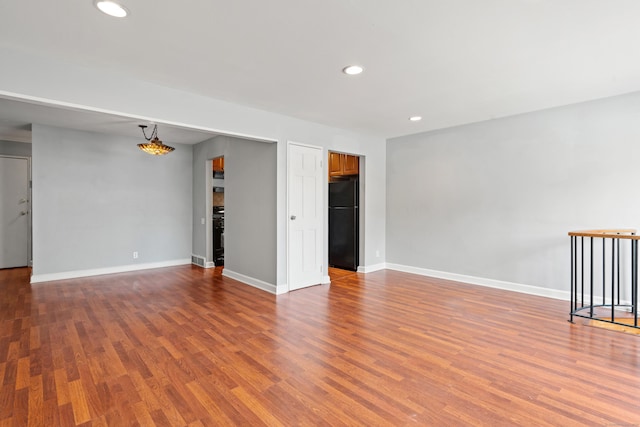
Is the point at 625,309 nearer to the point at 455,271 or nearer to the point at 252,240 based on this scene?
the point at 455,271

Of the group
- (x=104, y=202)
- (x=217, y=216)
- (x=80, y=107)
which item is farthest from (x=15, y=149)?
(x=80, y=107)

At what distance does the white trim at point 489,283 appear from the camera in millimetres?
3988

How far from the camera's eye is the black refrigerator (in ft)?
18.6

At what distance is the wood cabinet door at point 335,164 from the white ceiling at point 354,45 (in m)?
2.47

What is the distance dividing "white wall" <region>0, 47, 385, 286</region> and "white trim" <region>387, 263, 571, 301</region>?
0.64 metres

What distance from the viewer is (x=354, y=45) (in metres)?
2.38

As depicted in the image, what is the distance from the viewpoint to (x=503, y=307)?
12.0ft

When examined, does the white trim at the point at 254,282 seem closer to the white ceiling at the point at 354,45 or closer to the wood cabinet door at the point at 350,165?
the white ceiling at the point at 354,45

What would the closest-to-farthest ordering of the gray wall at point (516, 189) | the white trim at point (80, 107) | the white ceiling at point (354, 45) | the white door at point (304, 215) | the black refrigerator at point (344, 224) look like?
the white ceiling at point (354, 45), the white trim at point (80, 107), the gray wall at point (516, 189), the white door at point (304, 215), the black refrigerator at point (344, 224)

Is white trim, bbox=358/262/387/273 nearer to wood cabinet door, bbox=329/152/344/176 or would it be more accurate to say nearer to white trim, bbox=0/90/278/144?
wood cabinet door, bbox=329/152/344/176

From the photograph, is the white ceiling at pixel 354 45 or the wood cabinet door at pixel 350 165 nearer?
the white ceiling at pixel 354 45

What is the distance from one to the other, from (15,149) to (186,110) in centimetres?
494

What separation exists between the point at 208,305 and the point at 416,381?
2550 mm

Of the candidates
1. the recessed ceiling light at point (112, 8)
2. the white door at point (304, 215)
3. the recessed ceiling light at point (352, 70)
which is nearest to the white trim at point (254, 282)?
the white door at point (304, 215)
